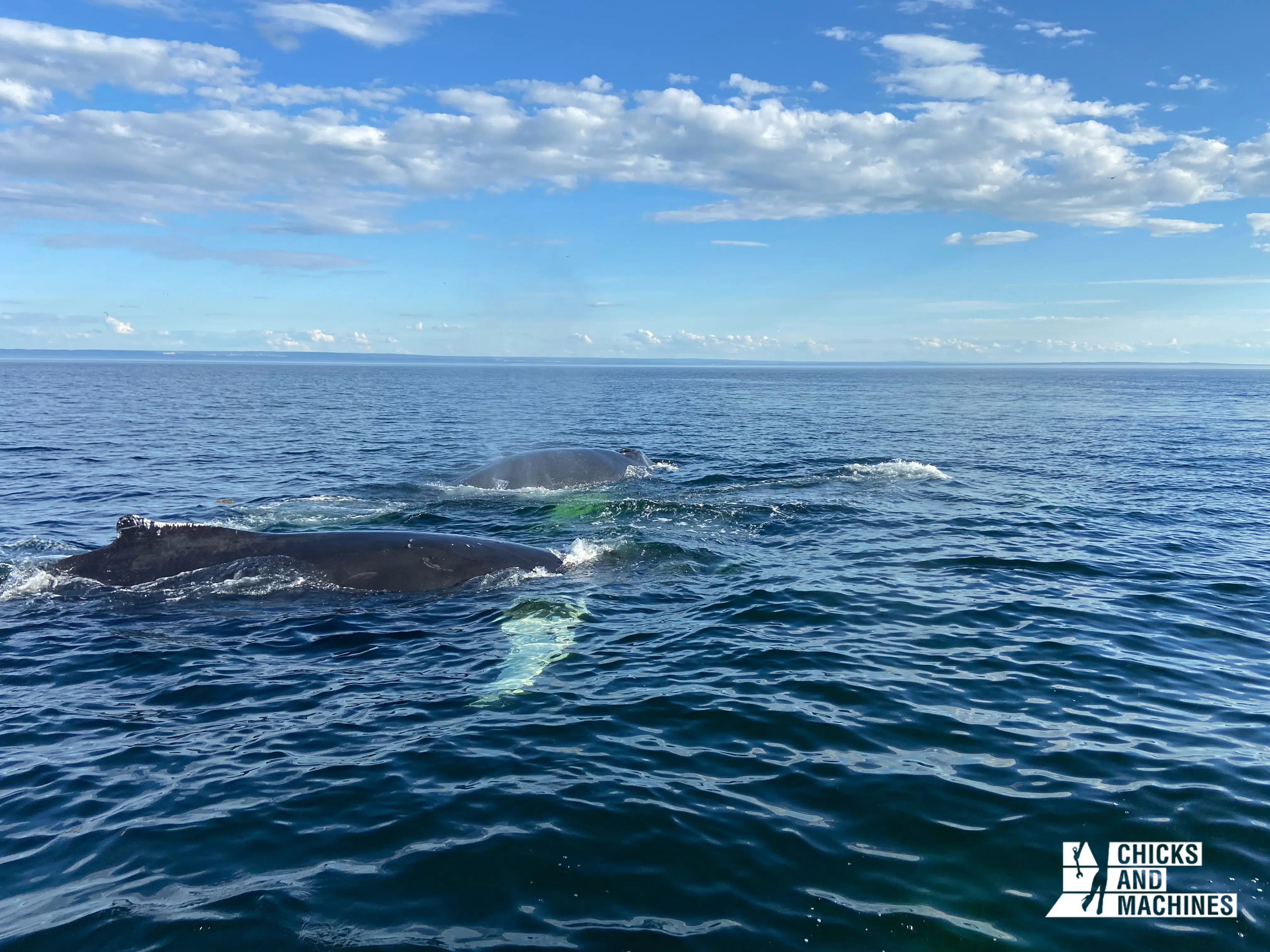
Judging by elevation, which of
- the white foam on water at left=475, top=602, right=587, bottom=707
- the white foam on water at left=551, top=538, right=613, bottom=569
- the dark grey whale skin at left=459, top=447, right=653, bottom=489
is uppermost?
the dark grey whale skin at left=459, top=447, right=653, bottom=489

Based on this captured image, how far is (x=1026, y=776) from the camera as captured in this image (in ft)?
28.4

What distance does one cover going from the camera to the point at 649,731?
32.4 ft

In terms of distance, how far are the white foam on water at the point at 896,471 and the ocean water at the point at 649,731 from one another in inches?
186

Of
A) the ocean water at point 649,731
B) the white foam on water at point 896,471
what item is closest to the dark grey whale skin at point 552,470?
the ocean water at point 649,731

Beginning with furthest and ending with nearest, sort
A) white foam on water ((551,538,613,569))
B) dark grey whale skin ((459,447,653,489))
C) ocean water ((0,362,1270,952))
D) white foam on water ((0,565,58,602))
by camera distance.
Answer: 1. dark grey whale skin ((459,447,653,489))
2. white foam on water ((551,538,613,569))
3. white foam on water ((0,565,58,602))
4. ocean water ((0,362,1270,952))

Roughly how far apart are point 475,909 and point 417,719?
3750 millimetres

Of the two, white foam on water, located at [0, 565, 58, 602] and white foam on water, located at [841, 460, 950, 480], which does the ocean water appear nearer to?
white foam on water, located at [0, 565, 58, 602]

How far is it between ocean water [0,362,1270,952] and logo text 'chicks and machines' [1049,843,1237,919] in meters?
0.11

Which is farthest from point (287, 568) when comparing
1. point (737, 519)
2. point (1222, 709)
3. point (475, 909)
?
point (1222, 709)

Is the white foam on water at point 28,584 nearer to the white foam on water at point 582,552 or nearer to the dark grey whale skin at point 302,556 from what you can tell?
the dark grey whale skin at point 302,556

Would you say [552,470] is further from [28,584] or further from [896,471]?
[28,584]

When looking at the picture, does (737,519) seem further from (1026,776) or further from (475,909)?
(475,909)

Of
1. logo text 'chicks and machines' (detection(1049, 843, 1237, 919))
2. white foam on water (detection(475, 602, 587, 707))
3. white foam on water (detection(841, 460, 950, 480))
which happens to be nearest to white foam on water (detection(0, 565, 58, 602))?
white foam on water (detection(475, 602, 587, 707))

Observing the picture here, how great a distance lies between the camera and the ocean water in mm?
6625
